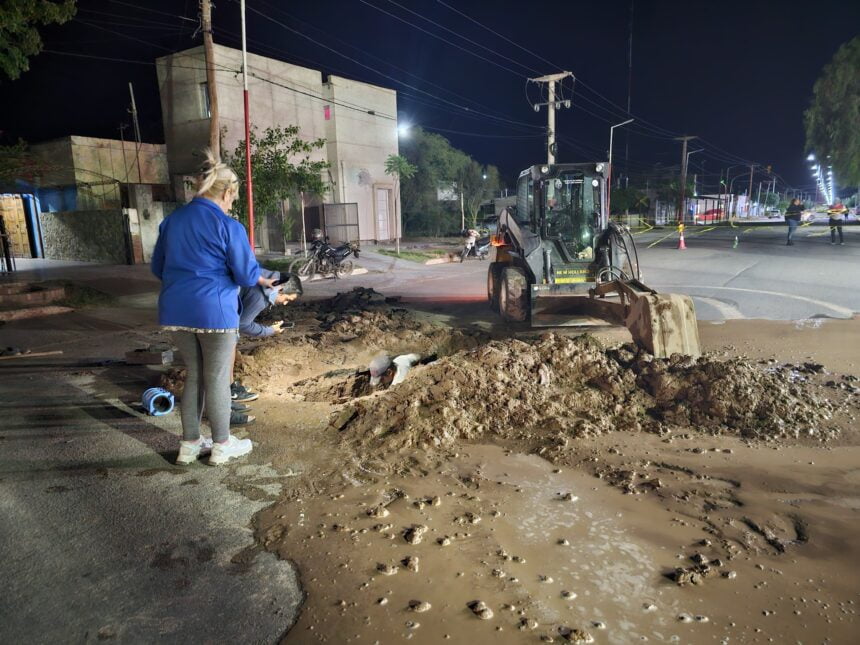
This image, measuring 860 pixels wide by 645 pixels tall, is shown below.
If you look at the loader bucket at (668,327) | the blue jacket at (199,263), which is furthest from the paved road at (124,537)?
the loader bucket at (668,327)

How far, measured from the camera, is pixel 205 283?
3.50m

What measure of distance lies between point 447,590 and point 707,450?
8.56 feet

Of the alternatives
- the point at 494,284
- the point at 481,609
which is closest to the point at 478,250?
the point at 494,284

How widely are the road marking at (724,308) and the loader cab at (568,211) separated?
7.62ft

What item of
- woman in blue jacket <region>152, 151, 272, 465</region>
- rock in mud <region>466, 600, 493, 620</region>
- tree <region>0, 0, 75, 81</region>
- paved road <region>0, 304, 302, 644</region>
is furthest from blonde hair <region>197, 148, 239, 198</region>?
tree <region>0, 0, 75, 81</region>

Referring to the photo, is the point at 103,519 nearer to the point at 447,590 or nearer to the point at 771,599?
the point at 447,590

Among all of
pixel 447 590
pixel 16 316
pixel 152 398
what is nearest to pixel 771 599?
pixel 447 590

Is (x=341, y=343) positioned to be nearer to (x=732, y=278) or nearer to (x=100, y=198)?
(x=732, y=278)

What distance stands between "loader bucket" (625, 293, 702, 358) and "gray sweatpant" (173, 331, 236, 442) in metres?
4.30

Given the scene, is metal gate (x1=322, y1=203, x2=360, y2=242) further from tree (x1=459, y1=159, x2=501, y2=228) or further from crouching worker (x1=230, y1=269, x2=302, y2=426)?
crouching worker (x1=230, y1=269, x2=302, y2=426)

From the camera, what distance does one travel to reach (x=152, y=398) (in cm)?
466

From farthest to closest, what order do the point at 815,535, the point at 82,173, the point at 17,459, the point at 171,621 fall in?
the point at 82,173 → the point at 17,459 → the point at 815,535 → the point at 171,621

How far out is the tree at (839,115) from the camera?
108 ft

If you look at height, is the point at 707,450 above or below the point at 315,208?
below
